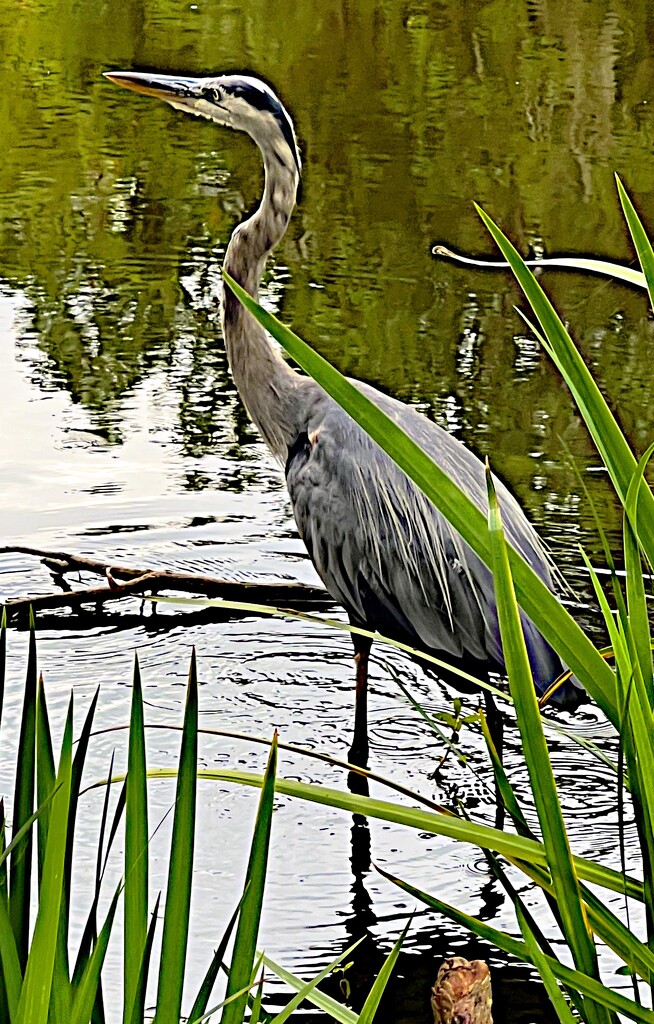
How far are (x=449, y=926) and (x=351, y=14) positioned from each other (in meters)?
13.6

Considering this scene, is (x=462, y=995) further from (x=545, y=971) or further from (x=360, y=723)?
(x=360, y=723)

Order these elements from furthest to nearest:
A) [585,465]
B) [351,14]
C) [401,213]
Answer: [351,14] < [401,213] < [585,465]

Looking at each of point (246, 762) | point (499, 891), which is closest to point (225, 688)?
point (246, 762)

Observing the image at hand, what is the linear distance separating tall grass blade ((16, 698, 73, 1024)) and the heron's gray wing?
248 centimetres

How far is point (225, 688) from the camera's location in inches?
157

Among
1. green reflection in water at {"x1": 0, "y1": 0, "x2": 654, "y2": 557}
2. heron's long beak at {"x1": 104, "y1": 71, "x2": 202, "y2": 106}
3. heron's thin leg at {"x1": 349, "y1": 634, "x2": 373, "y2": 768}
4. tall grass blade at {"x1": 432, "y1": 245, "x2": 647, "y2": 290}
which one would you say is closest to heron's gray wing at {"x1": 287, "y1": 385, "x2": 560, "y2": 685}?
heron's thin leg at {"x1": 349, "y1": 634, "x2": 373, "y2": 768}

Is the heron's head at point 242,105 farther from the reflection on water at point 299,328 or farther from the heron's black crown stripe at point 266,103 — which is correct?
the reflection on water at point 299,328

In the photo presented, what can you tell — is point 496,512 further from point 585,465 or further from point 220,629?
point 585,465

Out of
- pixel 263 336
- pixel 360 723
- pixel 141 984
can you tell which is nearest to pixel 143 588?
pixel 263 336

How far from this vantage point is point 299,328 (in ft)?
22.9

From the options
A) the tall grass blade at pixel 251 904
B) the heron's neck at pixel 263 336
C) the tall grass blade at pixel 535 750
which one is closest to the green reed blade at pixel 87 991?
the tall grass blade at pixel 251 904

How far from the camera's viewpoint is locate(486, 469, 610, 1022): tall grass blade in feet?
4.22

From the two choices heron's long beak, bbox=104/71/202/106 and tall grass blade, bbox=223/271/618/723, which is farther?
heron's long beak, bbox=104/71/202/106

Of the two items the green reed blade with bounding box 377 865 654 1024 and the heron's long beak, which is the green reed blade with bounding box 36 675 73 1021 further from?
the heron's long beak
